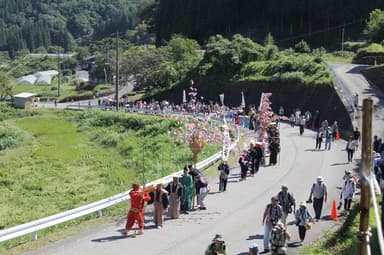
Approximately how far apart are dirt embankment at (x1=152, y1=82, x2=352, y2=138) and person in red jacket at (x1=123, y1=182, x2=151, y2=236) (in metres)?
20.5

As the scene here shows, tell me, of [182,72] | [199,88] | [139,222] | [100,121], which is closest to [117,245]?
[139,222]

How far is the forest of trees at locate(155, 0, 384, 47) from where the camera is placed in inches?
2837

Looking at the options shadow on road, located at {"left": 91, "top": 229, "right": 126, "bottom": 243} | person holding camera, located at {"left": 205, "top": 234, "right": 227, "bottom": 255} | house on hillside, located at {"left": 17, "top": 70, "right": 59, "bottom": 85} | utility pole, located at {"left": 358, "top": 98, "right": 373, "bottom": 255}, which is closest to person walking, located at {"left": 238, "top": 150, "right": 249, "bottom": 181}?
shadow on road, located at {"left": 91, "top": 229, "right": 126, "bottom": 243}

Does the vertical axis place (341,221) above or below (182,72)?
below

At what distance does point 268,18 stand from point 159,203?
6869cm

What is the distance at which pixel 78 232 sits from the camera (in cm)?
1445

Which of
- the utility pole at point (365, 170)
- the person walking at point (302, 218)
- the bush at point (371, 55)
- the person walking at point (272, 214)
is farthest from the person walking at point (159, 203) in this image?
the bush at point (371, 55)

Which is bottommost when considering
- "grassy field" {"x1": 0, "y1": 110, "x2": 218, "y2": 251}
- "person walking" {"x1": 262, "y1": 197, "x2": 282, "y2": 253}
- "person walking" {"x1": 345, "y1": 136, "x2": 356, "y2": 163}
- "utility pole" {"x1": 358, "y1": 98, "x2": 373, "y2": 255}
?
"grassy field" {"x1": 0, "y1": 110, "x2": 218, "y2": 251}

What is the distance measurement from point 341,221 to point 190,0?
245 ft

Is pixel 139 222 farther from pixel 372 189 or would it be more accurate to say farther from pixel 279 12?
pixel 279 12

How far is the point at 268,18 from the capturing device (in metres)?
80.1

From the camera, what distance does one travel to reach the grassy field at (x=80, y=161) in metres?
Answer: 22.6

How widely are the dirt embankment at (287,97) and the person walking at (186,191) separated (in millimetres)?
17877

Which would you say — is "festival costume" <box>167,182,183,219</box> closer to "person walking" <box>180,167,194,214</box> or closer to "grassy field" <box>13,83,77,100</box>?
"person walking" <box>180,167,194,214</box>
